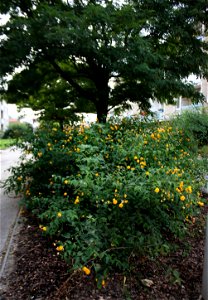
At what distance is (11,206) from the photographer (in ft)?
13.8

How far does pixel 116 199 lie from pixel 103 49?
10.8 feet

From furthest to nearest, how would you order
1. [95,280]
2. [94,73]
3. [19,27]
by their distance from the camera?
1. [94,73]
2. [19,27]
3. [95,280]

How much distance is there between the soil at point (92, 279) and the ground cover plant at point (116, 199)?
11 centimetres

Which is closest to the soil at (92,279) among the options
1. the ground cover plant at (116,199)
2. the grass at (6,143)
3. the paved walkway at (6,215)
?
the ground cover plant at (116,199)

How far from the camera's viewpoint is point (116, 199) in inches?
84.9

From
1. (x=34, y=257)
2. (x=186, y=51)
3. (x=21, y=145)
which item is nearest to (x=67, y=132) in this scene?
(x=21, y=145)

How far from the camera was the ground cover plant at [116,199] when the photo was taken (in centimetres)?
208

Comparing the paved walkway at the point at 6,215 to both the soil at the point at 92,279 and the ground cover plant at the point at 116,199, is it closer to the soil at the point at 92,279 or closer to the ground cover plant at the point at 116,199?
the soil at the point at 92,279

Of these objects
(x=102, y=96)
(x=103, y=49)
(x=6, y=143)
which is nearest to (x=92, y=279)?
(x=103, y=49)

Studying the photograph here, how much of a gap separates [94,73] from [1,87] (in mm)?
2346

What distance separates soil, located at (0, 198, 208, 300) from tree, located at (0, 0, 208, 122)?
10.5 ft

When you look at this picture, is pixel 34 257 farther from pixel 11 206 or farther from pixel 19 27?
pixel 19 27

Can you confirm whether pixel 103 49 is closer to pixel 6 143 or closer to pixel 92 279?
pixel 92 279

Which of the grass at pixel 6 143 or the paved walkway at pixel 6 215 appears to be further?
the grass at pixel 6 143
